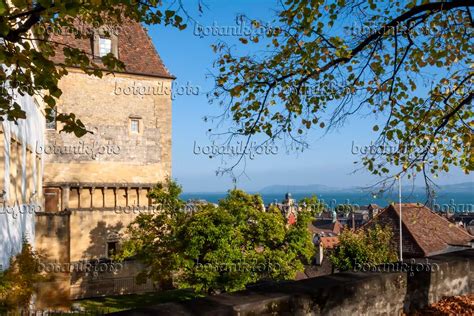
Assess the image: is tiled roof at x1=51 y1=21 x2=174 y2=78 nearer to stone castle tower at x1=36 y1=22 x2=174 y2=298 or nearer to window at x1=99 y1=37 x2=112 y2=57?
stone castle tower at x1=36 y1=22 x2=174 y2=298

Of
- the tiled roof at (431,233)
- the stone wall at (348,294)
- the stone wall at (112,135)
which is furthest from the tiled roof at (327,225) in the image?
the stone wall at (348,294)

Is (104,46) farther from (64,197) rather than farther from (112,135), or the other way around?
(64,197)

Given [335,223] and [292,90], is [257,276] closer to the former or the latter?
[292,90]

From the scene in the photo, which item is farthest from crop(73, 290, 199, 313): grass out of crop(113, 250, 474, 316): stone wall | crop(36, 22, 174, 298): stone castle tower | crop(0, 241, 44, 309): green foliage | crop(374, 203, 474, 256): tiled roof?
crop(374, 203, 474, 256): tiled roof

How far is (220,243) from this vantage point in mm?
20734

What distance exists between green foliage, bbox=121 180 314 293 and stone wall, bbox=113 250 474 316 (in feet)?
45.8

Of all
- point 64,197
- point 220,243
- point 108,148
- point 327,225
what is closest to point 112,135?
point 108,148

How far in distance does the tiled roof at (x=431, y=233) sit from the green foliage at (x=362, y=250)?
3.24 metres

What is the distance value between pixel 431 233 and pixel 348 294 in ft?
110

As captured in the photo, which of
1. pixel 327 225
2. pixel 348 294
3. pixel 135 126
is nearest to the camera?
pixel 348 294

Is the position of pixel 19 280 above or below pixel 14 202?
below

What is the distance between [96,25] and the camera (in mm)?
8344

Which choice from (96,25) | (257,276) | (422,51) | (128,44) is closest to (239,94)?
(96,25)

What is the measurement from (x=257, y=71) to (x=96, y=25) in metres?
3.10
